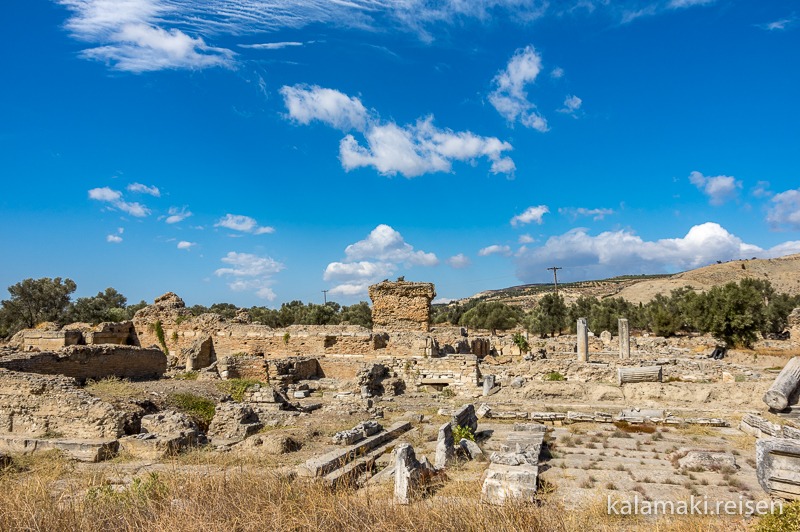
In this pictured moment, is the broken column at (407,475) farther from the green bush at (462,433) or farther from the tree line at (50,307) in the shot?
the tree line at (50,307)

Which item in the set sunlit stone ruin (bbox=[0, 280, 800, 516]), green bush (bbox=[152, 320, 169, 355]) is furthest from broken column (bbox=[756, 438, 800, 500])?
green bush (bbox=[152, 320, 169, 355])

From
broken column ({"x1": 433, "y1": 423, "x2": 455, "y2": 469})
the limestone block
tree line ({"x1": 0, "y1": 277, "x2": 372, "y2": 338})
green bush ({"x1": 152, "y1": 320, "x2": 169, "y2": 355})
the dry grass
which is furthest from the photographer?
tree line ({"x1": 0, "y1": 277, "x2": 372, "y2": 338})

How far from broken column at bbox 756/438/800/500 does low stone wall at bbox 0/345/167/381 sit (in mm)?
15526

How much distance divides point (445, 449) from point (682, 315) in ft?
139

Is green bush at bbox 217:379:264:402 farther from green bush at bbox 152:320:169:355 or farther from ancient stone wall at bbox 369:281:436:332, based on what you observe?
green bush at bbox 152:320:169:355

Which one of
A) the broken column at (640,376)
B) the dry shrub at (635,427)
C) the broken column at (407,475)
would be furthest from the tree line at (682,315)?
the broken column at (407,475)

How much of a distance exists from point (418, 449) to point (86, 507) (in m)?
5.61

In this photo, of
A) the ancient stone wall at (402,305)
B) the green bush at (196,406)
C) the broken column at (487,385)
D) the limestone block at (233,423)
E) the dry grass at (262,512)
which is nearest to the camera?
the dry grass at (262,512)

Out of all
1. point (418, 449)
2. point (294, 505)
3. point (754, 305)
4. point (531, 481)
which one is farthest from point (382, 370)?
point (754, 305)

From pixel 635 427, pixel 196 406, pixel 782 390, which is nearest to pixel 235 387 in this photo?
pixel 196 406

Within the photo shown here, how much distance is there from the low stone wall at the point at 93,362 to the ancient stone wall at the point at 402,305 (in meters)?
9.34

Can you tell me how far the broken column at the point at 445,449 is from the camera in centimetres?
735

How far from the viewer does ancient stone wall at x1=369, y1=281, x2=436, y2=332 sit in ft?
74.9

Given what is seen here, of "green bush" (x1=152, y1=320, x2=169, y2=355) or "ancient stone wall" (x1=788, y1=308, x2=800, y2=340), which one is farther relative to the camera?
"ancient stone wall" (x1=788, y1=308, x2=800, y2=340)
